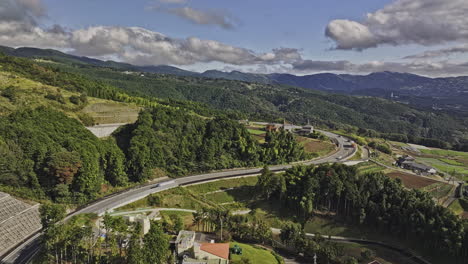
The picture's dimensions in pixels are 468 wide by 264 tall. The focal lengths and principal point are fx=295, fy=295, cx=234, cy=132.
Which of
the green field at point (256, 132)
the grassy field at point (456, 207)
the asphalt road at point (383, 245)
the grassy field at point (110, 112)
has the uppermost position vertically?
the grassy field at point (110, 112)

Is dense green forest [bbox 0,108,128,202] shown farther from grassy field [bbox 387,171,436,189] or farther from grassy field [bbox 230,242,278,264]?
grassy field [bbox 387,171,436,189]

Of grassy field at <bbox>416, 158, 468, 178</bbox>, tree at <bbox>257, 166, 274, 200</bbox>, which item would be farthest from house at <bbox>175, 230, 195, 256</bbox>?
grassy field at <bbox>416, 158, 468, 178</bbox>

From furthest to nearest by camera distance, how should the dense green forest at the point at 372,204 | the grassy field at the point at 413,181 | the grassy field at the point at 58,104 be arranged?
the grassy field at the point at 413,181
the grassy field at the point at 58,104
the dense green forest at the point at 372,204

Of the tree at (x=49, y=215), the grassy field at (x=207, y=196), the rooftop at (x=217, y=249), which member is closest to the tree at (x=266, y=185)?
the grassy field at (x=207, y=196)

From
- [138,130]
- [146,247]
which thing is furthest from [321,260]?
[138,130]

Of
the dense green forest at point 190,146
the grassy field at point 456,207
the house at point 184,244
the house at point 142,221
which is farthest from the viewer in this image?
the dense green forest at point 190,146

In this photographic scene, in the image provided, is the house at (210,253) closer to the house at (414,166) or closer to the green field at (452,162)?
the house at (414,166)

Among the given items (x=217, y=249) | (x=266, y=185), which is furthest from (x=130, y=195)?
(x=266, y=185)
